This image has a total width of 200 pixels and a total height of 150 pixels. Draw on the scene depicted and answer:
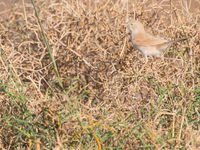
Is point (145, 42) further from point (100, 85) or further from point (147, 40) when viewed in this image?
point (100, 85)

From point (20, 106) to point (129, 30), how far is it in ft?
4.39

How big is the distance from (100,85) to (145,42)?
0.64 metres

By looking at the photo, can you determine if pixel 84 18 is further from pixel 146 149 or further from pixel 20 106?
pixel 146 149

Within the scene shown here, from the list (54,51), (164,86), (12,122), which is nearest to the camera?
(12,122)

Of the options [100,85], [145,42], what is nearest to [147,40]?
[145,42]

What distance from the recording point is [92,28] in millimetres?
3842

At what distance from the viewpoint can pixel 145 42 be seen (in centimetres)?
377

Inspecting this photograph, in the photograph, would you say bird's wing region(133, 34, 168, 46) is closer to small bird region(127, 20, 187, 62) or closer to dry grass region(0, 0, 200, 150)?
small bird region(127, 20, 187, 62)

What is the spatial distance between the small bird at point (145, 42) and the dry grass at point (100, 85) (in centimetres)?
9

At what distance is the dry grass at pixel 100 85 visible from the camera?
288 centimetres

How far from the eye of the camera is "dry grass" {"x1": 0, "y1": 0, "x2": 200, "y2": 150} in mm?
2877

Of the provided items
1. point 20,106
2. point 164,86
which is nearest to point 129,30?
point 164,86

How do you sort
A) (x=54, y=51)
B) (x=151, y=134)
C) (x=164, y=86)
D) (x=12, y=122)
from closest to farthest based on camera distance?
(x=151, y=134) < (x=12, y=122) < (x=164, y=86) < (x=54, y=51)

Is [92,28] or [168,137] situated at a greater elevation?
[92,28]
